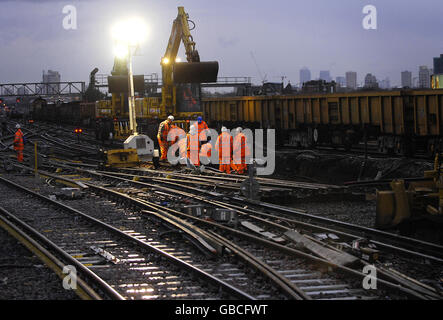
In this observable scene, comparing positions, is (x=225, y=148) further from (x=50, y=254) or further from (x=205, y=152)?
(x=50, y=254)

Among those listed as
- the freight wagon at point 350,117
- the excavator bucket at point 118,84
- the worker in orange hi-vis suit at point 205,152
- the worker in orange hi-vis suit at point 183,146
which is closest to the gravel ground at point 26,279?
the worker in orange hi-vis suit at point 183,146

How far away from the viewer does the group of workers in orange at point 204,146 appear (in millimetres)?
18672

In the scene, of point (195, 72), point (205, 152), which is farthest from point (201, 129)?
point (195, 72)

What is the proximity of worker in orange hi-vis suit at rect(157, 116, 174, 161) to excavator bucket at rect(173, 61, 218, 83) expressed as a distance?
6.21 metres

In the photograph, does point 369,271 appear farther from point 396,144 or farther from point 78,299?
point 396,144

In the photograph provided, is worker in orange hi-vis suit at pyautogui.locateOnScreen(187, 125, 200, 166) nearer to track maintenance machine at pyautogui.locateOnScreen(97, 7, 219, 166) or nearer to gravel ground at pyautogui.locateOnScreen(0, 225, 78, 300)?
track maintenance machine at pyautogui.locateOnScreen(97, 7, 219, 166)

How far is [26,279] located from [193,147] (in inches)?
496

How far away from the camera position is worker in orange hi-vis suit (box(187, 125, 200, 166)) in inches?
782

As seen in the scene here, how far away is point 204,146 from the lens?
20656 mm

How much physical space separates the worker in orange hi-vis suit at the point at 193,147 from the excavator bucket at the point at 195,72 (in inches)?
291

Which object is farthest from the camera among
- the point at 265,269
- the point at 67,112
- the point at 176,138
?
the point at 67,112

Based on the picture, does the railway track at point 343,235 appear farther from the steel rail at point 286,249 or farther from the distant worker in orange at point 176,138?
the distant worker in orange at point 176,138

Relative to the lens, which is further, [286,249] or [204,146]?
[204,146]
